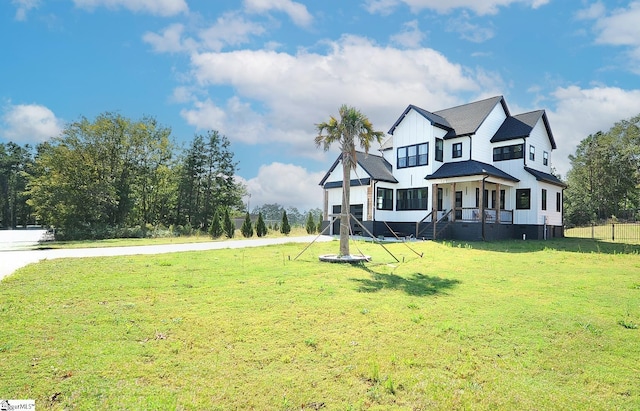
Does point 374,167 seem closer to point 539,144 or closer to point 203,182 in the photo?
point 539,144

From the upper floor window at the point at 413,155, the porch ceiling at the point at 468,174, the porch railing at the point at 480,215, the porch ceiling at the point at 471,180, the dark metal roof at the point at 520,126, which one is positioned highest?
the dark metal roof at the point at 520,126

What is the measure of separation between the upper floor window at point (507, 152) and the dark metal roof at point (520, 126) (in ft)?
2.16

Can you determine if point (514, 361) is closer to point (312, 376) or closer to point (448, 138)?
point (312, 376)

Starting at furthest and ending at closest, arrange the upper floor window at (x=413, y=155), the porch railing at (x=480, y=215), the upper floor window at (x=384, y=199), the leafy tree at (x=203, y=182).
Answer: the leafy tree at (x=203, y=182)
the upper floor window at (x=384, y=199)
the upper floor window at (x=413, y=155)
the porch railing at (x=480, y=215)

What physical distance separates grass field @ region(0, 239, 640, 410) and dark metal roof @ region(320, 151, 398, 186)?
17412 mm

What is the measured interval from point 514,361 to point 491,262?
8.85 meters

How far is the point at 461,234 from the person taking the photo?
22.3 meters

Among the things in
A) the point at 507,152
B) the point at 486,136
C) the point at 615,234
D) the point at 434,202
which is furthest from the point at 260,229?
the point at 615,234

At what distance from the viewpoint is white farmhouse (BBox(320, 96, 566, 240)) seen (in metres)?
23.2

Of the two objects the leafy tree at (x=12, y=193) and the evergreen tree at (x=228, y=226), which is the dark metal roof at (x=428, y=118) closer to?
the evergreen tree at (x=228, y=226)

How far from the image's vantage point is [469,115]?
26.5 metres

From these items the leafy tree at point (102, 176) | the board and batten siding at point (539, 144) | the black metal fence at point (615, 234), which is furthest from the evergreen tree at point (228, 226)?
the black metal fence at point (615, 234)

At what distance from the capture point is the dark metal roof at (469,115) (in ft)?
81.5

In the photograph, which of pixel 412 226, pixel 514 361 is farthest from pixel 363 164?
pixel 514 361
